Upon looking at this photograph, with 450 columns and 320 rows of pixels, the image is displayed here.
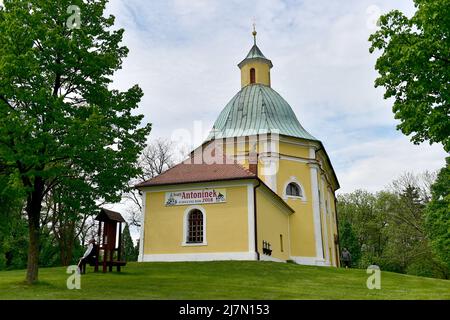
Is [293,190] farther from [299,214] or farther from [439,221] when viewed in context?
[439,221]

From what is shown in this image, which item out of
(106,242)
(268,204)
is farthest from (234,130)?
(106,242)

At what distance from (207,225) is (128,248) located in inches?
973

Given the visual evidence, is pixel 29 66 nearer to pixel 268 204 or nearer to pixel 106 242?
pixel 106 242

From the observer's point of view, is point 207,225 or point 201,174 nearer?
point 207,225

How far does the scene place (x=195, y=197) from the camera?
74.9 feet

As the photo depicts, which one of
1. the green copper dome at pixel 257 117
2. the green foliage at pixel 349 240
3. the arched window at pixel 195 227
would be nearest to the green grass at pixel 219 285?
the arched window at pixel 195 227

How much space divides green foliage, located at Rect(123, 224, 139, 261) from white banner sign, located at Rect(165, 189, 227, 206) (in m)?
21.9

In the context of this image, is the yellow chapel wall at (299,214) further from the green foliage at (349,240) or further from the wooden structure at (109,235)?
the green foliage at (349,240)

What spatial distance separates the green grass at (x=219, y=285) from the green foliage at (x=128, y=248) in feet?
79.1

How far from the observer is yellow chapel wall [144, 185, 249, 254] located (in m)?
21.8

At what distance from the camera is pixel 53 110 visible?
43.7ft

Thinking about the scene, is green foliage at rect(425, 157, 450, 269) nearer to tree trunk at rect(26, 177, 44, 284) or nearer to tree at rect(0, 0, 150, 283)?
tree at rect(0, 0, 150, 283)

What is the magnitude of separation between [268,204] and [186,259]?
5404mm

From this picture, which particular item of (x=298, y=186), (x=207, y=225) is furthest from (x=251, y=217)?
(x=298, y=186)
